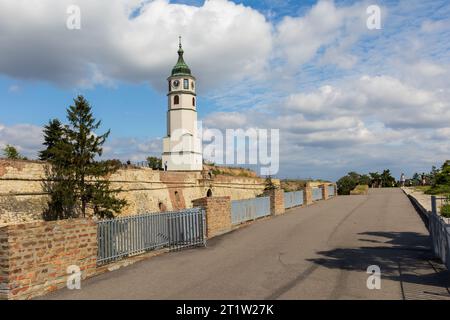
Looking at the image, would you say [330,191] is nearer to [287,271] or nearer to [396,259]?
[396,259]

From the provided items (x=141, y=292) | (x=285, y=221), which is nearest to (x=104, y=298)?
(x=141, y=292)

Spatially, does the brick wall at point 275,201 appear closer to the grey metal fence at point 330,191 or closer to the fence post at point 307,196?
the fence post at point 307,196

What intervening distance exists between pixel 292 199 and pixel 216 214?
44.2 ft

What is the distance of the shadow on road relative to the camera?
841 centimetres

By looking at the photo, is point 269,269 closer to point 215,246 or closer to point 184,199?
point 215,246

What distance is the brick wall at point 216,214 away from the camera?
1472 centimetres

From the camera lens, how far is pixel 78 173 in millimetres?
20078

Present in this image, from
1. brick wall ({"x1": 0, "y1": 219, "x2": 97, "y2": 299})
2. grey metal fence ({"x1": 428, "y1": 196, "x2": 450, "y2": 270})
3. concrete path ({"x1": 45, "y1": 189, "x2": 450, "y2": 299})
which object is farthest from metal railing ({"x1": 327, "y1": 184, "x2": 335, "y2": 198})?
brick wall ({"x1": 0, "y1": 219, "x2": 97, "y2": 299})

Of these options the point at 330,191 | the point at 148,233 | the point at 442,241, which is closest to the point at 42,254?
the point at 148,233

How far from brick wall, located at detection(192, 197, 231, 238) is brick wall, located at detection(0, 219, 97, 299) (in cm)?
574

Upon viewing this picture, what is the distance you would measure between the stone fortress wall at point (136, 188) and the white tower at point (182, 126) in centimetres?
903

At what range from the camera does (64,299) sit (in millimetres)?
7531

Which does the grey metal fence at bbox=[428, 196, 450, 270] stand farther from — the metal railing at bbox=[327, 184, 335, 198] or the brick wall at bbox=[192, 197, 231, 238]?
the metal railing at bbox=[327, 184, 335, 198]
